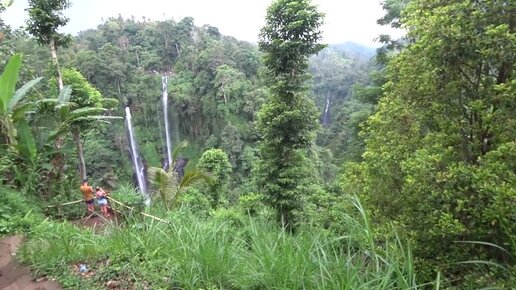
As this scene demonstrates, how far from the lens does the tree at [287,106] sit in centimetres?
815

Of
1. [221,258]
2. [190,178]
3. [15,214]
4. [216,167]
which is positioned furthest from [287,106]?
[216,167]

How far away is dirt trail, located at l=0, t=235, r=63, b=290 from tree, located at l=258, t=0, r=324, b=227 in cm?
572

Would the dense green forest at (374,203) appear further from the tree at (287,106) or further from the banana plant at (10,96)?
the tree at (287,106)

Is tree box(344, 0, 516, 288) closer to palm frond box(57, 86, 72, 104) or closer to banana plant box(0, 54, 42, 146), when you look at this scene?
banana plant box(0, 54, 42, 146)

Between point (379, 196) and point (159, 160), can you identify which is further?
point (159, 160)

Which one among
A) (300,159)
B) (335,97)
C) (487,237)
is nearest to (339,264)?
(487,237)

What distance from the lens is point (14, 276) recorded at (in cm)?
281

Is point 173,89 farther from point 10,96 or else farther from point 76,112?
point 10,96

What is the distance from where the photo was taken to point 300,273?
1.95 m

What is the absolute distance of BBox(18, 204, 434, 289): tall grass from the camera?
189 cm

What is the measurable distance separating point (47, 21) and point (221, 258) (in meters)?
6.16

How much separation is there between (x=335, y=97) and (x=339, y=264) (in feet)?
145

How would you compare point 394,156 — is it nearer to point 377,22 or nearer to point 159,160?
point 377,22

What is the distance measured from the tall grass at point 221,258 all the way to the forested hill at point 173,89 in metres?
22.1
